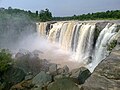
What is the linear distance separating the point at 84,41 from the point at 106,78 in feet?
65.5

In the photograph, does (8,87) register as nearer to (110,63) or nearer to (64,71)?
(64,71)

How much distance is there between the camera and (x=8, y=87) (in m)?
18.9

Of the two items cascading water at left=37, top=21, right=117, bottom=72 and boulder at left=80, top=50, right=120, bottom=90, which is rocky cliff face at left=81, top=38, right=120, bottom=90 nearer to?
boulder at left=80, top=50, right=120, bottom=90

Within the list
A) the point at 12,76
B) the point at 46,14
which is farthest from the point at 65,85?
the point at 46,14

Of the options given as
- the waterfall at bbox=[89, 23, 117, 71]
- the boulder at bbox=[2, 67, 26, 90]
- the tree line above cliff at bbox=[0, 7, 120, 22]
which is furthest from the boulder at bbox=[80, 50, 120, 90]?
the tree line above cliff at bbox=[0, 7, 120, 22]

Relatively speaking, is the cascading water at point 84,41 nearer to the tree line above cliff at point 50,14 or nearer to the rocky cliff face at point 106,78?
the tree line above cliff at point 50,14

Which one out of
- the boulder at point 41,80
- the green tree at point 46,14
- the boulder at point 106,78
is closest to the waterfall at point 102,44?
the boulder at point 41,80

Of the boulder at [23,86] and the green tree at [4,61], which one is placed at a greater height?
the green tree at [4,61]

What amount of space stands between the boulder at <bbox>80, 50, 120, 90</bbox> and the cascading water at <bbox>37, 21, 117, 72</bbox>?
44.8ft

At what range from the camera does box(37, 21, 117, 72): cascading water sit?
910 inches

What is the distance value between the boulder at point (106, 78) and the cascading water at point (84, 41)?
13.6 meters

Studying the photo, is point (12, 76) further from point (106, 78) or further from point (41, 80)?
point (106, 78)

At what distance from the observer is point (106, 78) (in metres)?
7.49

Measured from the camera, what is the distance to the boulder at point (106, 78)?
7336 mm
